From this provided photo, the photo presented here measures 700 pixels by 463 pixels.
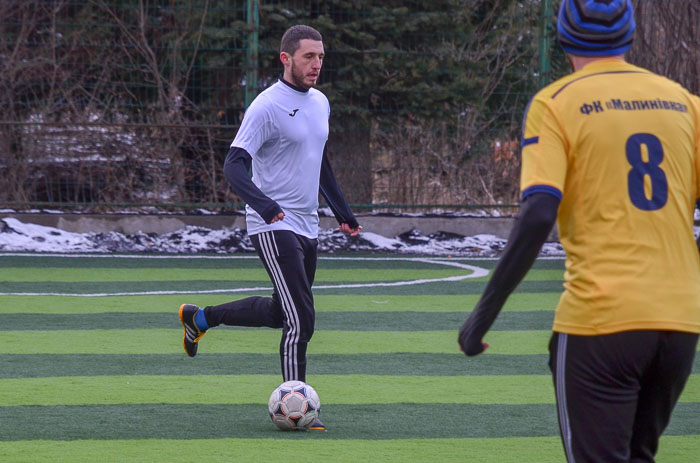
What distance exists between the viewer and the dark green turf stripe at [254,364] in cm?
744

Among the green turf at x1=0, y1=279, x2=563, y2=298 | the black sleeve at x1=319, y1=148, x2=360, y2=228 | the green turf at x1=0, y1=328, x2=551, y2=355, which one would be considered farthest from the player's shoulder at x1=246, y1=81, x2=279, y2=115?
the green turf at x1=0, y1=279, x2=563, y2=298

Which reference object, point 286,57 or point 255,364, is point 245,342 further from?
point 286,57

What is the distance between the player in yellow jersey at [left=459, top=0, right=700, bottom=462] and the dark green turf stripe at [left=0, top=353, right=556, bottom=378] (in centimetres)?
437

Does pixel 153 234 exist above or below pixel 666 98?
below

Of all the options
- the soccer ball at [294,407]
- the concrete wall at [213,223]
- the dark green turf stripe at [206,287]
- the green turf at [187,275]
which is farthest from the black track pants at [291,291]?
the concrete wall at [213,223]

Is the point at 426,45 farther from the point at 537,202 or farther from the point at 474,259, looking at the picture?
the point at 537,202

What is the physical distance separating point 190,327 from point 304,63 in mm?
1821

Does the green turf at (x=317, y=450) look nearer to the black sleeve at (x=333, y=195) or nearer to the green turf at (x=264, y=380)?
the green turf at (x=264, y=380)

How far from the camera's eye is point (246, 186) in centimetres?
582

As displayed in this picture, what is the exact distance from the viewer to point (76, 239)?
48.5ft

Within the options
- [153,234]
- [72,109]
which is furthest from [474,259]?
[72,109]

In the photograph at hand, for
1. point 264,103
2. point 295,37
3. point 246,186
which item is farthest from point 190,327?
point 295,37

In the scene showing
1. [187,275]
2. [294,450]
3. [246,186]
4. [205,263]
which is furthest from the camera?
[205,263]

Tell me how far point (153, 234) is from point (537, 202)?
12.5 metres
